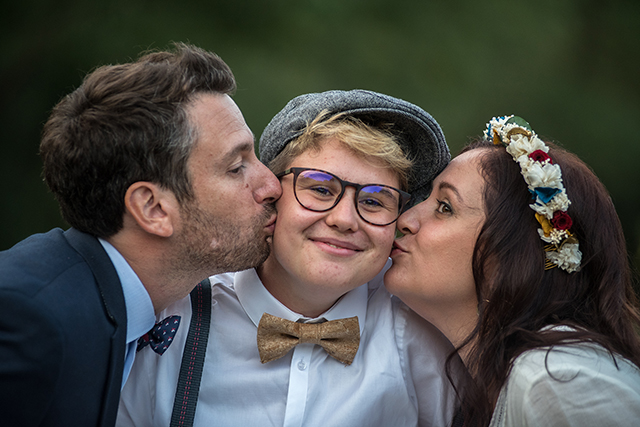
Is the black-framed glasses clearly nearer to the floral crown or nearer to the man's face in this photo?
the man's face

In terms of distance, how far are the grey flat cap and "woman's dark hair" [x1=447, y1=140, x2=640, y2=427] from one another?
11.0 inches

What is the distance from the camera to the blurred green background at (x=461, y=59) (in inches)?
181

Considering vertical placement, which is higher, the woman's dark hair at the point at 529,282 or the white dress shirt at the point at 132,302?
the woman's dark hair at the point at 529,282

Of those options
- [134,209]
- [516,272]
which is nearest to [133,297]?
[134,209]

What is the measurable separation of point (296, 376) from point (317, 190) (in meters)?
0.73

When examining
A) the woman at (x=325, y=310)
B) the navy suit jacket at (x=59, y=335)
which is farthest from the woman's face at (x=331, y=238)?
the navy suit jacket at (x=59, y=335)

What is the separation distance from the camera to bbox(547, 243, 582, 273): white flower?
1.93m

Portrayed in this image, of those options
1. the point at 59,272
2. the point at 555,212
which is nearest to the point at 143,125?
the point at 59,272

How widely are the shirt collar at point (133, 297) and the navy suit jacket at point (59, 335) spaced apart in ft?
0.36

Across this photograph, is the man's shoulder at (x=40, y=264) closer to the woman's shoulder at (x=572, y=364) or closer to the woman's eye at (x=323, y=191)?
the woman's eye at (x=323, y=191)

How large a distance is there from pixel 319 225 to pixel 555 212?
2.91 ft

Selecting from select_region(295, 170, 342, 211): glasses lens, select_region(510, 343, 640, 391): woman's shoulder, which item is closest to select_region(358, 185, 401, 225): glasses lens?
select_region(295, 170, 342, 211): glasses lens

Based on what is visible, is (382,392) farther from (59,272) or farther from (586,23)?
(586,23)

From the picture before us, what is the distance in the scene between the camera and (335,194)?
6.72 ft
